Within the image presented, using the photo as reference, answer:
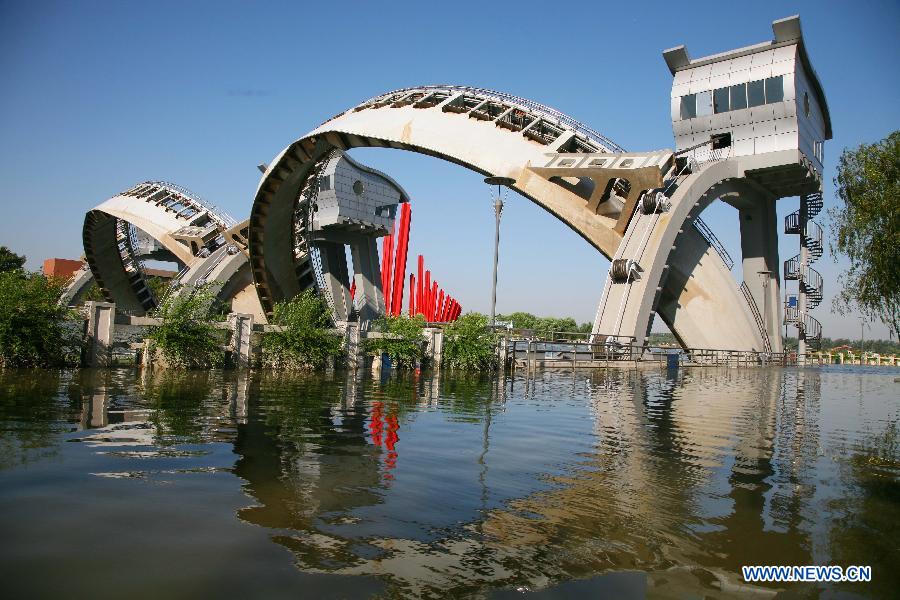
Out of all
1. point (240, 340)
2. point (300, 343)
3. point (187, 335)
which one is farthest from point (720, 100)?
point (187, 335)

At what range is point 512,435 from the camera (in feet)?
33.4

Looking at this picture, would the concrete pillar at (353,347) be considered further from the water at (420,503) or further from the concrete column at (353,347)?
the water at (420,503)

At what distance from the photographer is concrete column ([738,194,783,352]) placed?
4866cm

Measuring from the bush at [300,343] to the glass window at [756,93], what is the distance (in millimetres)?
32397

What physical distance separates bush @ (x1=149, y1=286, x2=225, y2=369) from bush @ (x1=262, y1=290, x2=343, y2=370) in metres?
1.90

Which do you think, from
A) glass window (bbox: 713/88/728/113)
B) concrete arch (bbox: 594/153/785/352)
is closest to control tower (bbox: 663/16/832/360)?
glass window (bbox: 713/88/728/113)

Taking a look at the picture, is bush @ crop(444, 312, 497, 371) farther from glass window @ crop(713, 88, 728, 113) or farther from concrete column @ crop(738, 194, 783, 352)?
concrete column @ crop(738, 194, 783, 352)

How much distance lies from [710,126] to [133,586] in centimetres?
4657

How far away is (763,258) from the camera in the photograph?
49.1 metres

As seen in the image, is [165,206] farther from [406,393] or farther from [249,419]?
[249,419]

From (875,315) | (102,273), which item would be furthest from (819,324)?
(102,273)

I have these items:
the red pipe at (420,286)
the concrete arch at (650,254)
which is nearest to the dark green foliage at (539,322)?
the red pipe at (420,286)

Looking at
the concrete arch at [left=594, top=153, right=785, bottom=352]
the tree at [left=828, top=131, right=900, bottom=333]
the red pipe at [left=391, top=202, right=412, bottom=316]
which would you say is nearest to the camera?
the tree at [left=828, top=131, right=900, bottom=333]

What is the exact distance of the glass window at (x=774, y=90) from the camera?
135ft
